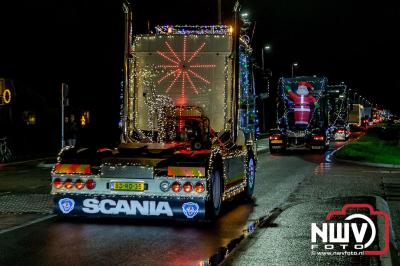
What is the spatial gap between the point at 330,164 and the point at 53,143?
18660 millimetres

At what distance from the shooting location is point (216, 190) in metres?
11.0

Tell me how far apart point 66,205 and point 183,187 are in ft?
6.60

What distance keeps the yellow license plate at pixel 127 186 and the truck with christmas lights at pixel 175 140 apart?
0.02 metres

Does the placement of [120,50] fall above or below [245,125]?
above

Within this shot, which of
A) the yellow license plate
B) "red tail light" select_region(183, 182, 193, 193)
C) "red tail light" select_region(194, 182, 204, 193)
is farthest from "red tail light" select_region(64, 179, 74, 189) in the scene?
"red tail light" select_region(194, 182, 204, 193)

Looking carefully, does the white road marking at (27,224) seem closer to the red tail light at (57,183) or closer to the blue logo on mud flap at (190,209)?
the red tail light at (57,183)

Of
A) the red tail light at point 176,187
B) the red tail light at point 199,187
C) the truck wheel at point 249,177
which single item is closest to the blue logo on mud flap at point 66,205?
the red tail light at point 176,187

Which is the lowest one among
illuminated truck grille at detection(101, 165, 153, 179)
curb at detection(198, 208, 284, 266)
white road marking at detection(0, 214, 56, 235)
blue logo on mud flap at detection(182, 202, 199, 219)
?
curb at detection(198, 208, 284, 266)

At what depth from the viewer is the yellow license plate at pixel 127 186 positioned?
10.3 meters

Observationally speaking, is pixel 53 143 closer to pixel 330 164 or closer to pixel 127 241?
pixel 330 164

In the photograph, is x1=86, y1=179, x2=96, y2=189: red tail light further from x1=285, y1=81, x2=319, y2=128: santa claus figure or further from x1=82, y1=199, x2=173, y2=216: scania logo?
x1=285, y1=81, x2=319, y2=128: santa claus figure

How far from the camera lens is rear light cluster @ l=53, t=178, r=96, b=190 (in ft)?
34.7

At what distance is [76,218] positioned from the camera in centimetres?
1120

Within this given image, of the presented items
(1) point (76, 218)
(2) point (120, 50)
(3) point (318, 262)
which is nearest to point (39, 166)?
(1) point (76, 218)
